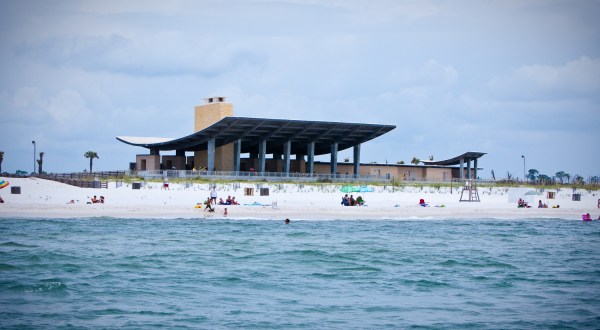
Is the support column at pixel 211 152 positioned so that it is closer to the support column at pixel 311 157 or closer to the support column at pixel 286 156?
the support column at pixel 286 156

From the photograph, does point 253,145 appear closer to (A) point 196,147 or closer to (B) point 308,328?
(A) point 196,147

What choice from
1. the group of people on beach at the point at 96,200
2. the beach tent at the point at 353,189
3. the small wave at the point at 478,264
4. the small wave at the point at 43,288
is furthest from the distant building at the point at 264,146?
the small wave at the point at 43,288

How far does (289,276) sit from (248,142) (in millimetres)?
53546

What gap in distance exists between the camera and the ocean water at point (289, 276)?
18.9 meters

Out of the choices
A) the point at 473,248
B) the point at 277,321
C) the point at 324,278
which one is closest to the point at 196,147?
the point at 473,248

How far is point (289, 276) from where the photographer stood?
25078 mm

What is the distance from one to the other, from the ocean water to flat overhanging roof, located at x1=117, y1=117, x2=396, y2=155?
A: 2971 centimetres

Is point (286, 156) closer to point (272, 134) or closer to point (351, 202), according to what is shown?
point (272, 134)

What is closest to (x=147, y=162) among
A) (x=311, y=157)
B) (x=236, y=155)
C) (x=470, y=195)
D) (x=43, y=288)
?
(x=236, y=155)

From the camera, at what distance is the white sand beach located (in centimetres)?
4138

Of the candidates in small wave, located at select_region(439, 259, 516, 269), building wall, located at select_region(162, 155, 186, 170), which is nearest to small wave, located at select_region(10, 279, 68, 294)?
small wave, located at select_region(439, 259, 516, 269)

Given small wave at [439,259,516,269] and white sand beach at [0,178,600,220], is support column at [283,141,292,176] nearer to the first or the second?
white sand beach at [0,178,600,220]

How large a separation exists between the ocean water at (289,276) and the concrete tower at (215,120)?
122ft

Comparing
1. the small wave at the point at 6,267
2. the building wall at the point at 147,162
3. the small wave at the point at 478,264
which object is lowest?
the small wave at the point at 478,264
